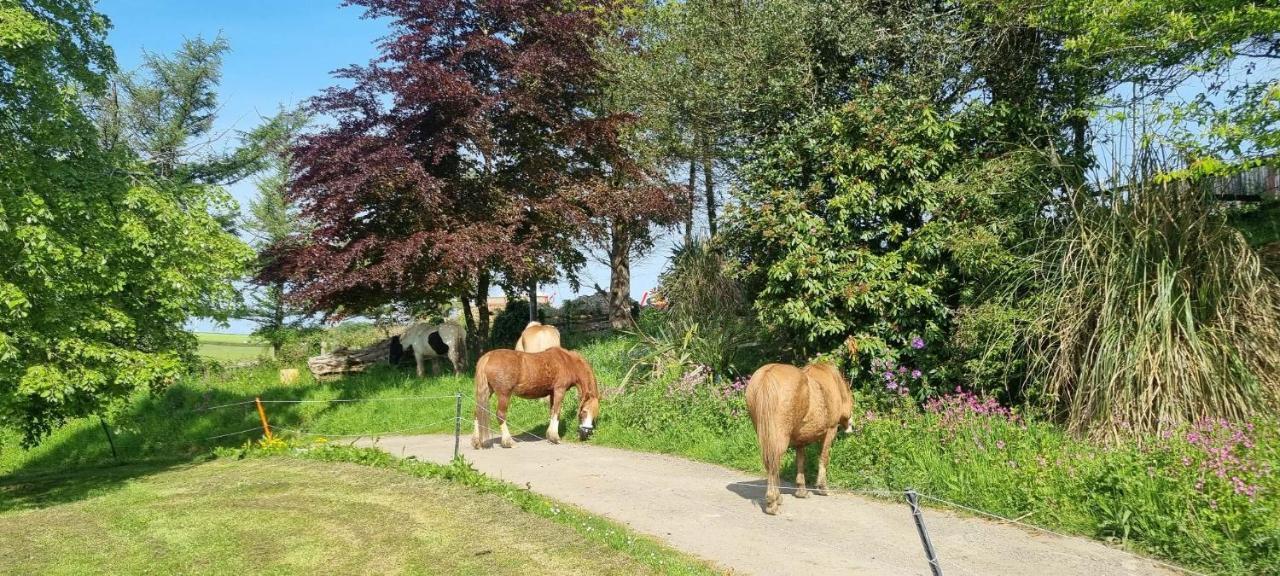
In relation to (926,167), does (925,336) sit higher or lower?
lower

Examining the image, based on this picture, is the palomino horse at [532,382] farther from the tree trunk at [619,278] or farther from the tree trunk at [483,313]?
the tree trunk at [619,278]

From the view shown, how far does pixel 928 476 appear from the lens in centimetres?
843

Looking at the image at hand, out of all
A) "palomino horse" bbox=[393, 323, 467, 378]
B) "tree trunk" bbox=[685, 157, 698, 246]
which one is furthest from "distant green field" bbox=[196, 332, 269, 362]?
"tree trunk" bbox=[685, 157, 698, 246]

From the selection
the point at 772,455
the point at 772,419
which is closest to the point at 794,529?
the point at 772,455

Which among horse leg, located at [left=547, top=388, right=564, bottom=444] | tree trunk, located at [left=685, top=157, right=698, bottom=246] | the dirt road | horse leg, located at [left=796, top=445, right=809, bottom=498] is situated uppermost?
tree trunk, located at [left=685, top=157, right=698, bottom=246]

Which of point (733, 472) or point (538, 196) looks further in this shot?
point (538, 196)

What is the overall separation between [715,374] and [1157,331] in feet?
22.5

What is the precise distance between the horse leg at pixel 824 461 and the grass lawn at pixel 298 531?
7.59 feet

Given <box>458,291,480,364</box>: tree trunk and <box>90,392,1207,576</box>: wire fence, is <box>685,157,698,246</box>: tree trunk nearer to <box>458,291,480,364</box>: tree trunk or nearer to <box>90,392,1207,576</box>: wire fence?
<box>458,291,480,364</box>: tree trunk

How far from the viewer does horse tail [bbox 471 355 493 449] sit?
1224 cm

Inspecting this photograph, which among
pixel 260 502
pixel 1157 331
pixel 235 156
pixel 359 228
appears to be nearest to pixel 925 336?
pixel 1157 331

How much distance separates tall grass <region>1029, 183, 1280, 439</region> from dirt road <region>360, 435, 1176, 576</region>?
2145mm

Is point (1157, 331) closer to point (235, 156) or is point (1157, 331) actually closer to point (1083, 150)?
point (1083, 150)

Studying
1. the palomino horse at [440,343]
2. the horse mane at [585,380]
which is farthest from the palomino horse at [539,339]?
the palomino horse at [440,343]
